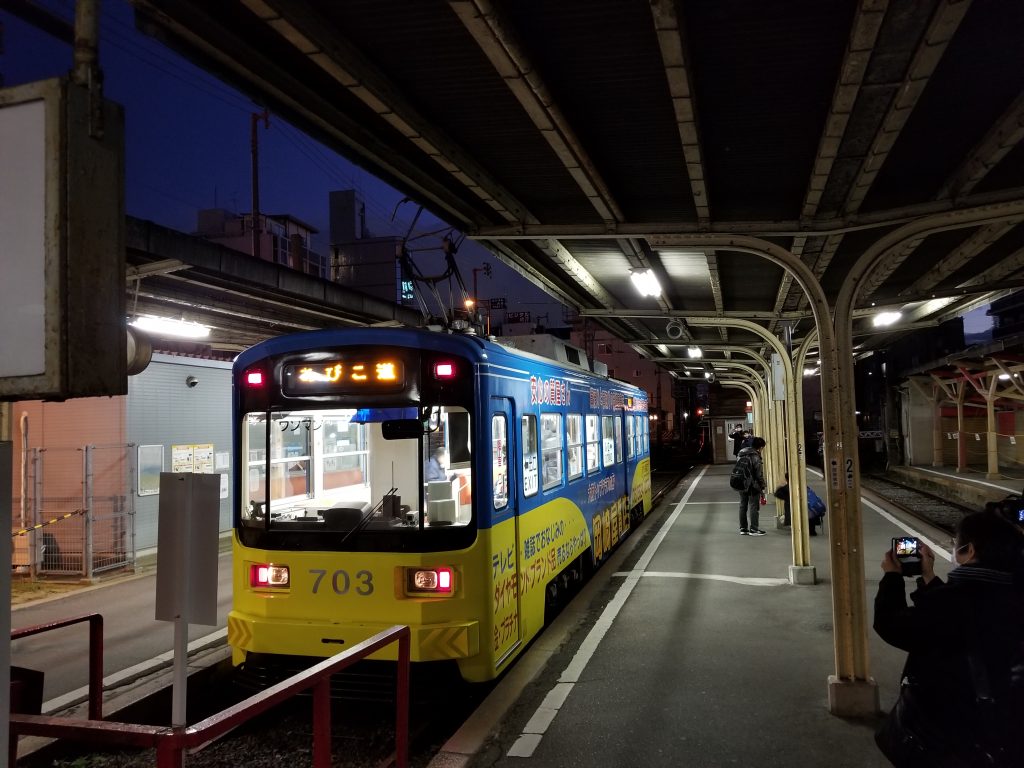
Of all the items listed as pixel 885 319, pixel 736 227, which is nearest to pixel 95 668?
pixel 736 227

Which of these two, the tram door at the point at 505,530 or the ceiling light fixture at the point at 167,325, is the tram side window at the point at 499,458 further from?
the ceiling light fixture at the point at 167,325

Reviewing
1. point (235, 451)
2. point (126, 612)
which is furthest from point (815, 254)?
point (126, 612)

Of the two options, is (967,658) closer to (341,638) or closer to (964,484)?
(341,638)

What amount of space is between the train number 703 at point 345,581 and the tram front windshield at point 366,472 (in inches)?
11.7

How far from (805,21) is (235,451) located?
477 centimetres

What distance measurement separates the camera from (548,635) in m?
6.99

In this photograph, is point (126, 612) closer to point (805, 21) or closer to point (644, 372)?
point (805, 21)

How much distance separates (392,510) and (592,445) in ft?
14.6

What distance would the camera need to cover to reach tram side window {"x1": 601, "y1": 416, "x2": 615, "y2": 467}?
33.7 feet

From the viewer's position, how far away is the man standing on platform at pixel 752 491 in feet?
39.2

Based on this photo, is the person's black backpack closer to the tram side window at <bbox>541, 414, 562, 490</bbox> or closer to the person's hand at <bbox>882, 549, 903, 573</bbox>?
the tram side window at <bbox>541, 414, 562, 490</bbox>

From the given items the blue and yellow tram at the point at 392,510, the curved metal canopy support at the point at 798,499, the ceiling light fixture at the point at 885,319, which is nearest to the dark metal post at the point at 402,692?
the blue and yellow tram at the point at 392,510

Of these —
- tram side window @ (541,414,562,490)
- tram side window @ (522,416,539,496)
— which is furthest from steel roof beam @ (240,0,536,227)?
tram side window @ (541,414,562,490)

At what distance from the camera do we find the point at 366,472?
668cm
